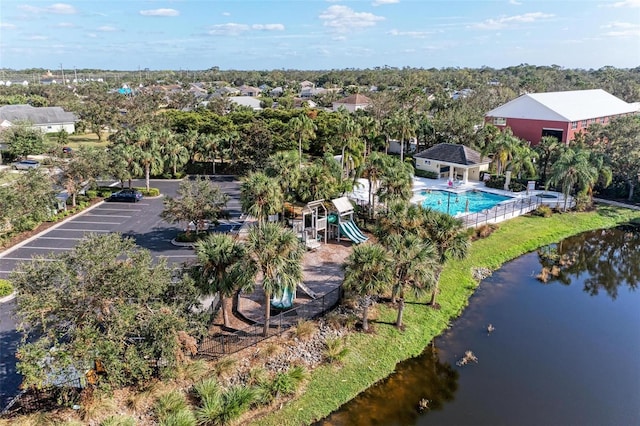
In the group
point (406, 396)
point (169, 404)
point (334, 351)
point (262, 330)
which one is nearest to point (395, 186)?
point (334, 351)

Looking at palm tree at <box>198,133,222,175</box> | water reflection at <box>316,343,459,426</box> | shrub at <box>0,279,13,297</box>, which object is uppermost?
palm tree at <box>198,133,222,175</box>

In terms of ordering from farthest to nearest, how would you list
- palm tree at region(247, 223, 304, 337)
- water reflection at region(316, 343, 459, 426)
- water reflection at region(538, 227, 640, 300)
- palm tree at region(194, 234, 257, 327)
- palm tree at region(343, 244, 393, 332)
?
water reflection at region(538, 227, 640, 300) < palm tree at region(343, 244, 393, 332) < palm tree at region(194, 234, 257, 327) < palm tree at region(247, 223, 304, 337) < water reflection at region(316, 343, 459, 426)

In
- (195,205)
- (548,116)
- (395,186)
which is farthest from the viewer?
(548,116)

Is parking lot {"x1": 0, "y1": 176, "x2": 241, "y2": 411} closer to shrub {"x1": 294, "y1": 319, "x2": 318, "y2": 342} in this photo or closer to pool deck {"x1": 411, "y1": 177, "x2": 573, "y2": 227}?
shrub {"x1": 294, "y1": 319, "x2": 318, "y2": 342}

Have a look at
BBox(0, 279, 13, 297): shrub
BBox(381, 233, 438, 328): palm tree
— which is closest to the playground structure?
BBox(381, 233, 438, 328): palm tree

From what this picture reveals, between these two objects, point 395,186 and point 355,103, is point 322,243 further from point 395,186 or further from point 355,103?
point 355,103
